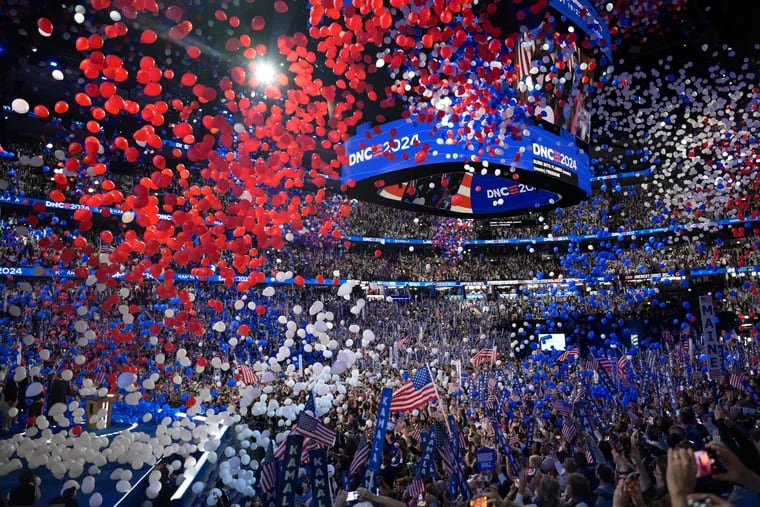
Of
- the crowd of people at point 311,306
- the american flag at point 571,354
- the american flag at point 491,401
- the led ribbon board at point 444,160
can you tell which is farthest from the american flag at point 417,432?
the american flag at point 571,354

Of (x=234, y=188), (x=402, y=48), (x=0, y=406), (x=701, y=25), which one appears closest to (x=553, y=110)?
(x=402, y=48)

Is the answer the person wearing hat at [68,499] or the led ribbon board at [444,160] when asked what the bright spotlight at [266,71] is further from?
the person wearing hat at [68,499]

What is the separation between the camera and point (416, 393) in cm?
793

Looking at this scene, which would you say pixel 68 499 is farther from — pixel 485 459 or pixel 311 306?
pixel 311 306

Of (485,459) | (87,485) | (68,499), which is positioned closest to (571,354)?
(485,459)

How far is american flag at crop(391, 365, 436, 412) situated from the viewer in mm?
7824

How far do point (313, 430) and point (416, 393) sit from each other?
1.90 meters

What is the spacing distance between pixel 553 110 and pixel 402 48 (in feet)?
8.54

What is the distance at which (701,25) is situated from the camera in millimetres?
11945

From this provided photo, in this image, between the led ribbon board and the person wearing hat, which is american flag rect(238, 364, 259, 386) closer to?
the led ribbon board

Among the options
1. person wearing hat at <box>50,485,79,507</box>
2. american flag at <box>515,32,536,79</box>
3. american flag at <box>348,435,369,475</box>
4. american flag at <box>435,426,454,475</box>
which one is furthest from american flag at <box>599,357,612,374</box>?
person wearing hat at <box>50,485,79,507</box>

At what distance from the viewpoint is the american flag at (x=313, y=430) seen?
21.1 feet

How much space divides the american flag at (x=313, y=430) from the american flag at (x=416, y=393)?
1432 mm

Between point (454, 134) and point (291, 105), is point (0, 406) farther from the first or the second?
point (454, 134)
